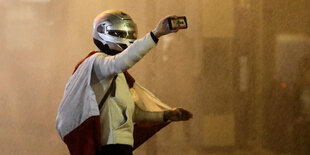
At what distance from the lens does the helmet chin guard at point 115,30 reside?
3.11 metres

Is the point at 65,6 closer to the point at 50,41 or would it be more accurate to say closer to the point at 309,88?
the point at 50,41

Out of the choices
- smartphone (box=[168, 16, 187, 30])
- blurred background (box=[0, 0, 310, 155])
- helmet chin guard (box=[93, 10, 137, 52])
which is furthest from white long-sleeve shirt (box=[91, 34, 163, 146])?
blurred background (box=[0, 0, 310, 155])

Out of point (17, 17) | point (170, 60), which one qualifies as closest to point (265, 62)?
point (170, 60)

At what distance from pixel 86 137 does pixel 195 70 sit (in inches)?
81.8

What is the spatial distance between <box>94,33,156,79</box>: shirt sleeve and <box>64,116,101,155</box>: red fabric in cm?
27

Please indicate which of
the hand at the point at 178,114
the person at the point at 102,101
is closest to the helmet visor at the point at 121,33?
the person at the point at 102,101

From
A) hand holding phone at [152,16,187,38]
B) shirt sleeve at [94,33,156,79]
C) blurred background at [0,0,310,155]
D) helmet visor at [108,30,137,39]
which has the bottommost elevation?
blurred background at [0,0,310,155]

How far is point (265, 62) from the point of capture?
16.3 feet

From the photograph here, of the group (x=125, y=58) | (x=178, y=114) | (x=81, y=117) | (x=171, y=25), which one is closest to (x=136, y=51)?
(x=125, y=58)

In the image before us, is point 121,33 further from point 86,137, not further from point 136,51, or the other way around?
point 86,137

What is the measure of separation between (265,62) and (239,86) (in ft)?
1.08

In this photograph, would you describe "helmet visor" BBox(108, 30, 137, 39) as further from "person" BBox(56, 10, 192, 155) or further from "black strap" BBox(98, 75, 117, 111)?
"black strap" BBox(98, 75, 117, 111)

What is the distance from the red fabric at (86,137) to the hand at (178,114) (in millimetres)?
566

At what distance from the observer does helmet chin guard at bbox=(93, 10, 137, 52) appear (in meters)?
3.11
